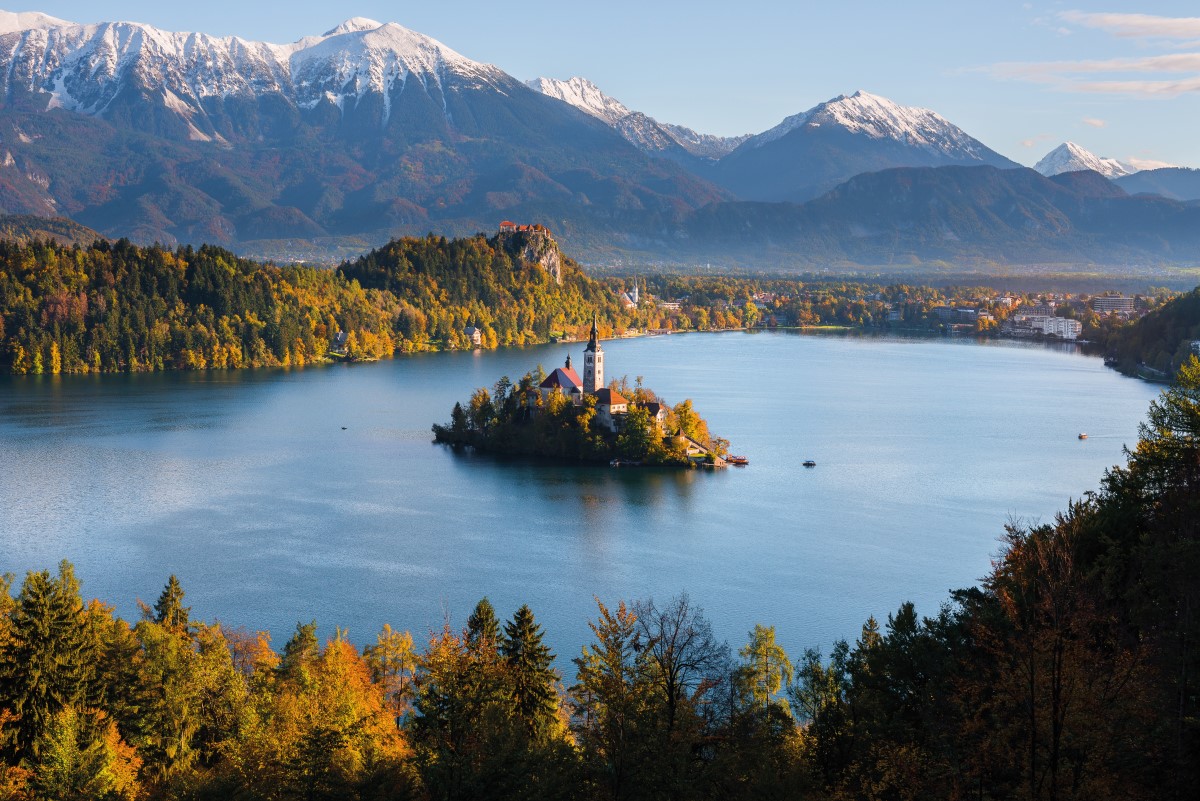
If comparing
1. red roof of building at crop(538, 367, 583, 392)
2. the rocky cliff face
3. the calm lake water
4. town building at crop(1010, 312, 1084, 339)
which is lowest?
the calm lake water

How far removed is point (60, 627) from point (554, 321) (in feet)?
209

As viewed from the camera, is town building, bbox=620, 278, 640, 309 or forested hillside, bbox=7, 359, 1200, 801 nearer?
forested hillside, bbox=7, 359, 1200, 801

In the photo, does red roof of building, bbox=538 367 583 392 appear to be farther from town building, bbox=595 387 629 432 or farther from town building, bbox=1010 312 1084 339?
town building, bbox=1010 312 1084 339

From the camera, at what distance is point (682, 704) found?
1068cm

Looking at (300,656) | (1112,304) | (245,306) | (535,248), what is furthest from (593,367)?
(1112,304)

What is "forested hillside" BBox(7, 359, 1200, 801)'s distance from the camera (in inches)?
366

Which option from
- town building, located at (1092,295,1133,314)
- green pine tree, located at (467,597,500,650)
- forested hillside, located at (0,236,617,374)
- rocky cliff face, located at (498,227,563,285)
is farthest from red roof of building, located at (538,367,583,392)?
town building, located at (1092,295,1133,314)

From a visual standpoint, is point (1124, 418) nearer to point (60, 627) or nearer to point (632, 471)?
point (632, 471)

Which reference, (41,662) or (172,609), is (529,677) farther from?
(172,609)

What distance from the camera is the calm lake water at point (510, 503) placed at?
20578 mm

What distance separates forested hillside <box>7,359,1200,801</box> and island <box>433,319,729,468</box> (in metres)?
17.1

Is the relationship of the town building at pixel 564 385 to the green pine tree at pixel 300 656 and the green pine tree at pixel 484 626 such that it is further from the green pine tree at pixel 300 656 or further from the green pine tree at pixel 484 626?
the green pine tree at pixel 484 626

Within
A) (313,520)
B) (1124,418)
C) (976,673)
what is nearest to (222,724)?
(976,673)

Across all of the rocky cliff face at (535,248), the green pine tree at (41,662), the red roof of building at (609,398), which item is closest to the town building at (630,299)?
the rocky cliff face at (535,248)
